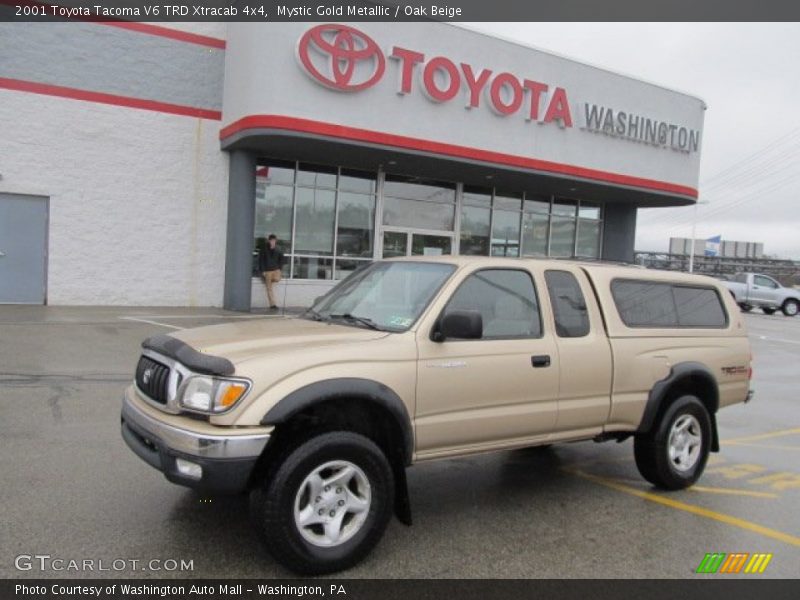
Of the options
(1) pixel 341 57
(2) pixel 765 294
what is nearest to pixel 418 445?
(1) pixel 341 57

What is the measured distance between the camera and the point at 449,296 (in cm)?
441

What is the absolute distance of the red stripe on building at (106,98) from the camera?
1425 cm

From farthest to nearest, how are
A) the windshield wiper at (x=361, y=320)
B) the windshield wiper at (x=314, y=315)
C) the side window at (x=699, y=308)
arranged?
the side window at (x=699, y=308) → the windshield wiper at (x=314, y=315) → the windshield wiper at (x=361, y=320)

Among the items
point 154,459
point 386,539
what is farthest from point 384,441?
point 154,459

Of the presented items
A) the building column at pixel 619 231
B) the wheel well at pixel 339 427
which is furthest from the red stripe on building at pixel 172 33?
the wheel well at pixel 339 427

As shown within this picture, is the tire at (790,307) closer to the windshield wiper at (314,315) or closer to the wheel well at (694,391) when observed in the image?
the wheel well at (694,391)

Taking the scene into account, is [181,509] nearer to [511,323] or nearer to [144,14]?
[511,323]

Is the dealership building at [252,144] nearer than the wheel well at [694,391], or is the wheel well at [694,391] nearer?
the wheel well at [694,391]

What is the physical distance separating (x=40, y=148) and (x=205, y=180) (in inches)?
139

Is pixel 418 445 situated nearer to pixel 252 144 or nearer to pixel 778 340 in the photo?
pixel 252 144

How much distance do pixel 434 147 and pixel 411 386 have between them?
1280 centimetres

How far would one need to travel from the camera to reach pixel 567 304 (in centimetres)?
504

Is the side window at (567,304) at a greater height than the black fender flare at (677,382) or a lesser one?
greater

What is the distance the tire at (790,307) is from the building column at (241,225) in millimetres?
25646
